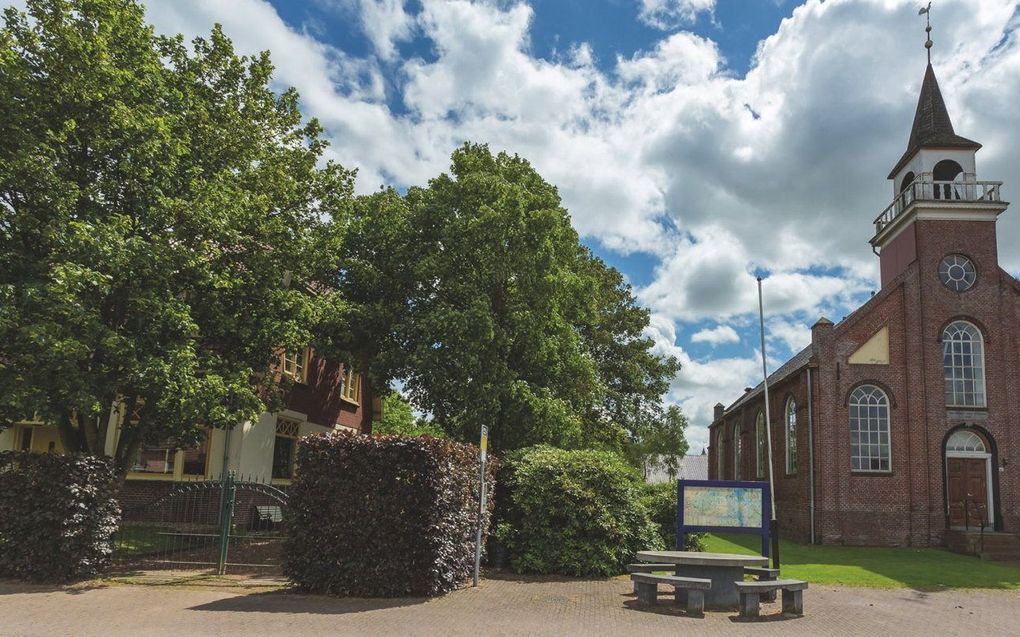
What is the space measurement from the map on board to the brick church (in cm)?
1173

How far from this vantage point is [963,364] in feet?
81.7

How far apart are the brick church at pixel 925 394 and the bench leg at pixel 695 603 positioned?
48.7ft

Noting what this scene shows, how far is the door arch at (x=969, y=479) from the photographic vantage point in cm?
2386

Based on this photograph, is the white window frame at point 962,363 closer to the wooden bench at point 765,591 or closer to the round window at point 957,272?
the round window at point 957,272

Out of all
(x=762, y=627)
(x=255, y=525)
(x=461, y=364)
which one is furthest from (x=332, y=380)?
(x=762, y=627)

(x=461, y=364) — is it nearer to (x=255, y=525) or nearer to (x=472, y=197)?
(x=472, y=197)

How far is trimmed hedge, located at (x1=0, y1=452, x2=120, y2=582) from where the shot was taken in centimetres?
1206

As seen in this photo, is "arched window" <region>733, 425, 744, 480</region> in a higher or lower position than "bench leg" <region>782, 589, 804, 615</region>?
higher

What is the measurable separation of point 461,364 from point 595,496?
5.91 metres

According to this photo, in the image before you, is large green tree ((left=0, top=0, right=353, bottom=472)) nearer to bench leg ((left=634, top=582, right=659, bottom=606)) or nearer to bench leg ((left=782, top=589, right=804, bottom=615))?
bench leg ((left=634, top=582, right=659, bottom=606))

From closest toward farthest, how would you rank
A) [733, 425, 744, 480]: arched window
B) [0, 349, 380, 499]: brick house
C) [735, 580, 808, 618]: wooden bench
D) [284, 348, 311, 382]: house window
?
[735, 580, 808, 618]: wooden bench → [0, 349, 380, 499]: brick house → [284, 348, 311, 382]: house window → [733, 425, 744, 480]: arched window

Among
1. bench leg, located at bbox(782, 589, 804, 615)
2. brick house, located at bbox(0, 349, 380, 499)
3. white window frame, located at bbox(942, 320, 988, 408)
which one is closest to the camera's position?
bench leg, located at bbox(782, 589, 804, 615)

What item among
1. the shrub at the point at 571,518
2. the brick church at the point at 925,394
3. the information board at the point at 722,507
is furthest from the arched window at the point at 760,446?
the information board at the point at 722,507

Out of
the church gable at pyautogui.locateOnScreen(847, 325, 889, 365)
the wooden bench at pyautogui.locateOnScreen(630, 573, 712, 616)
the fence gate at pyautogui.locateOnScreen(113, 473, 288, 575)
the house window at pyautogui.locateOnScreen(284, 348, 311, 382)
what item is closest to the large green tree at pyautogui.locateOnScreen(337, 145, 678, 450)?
the house window at pyautogui.locateOnScreen(284, 348, 311, 382)
